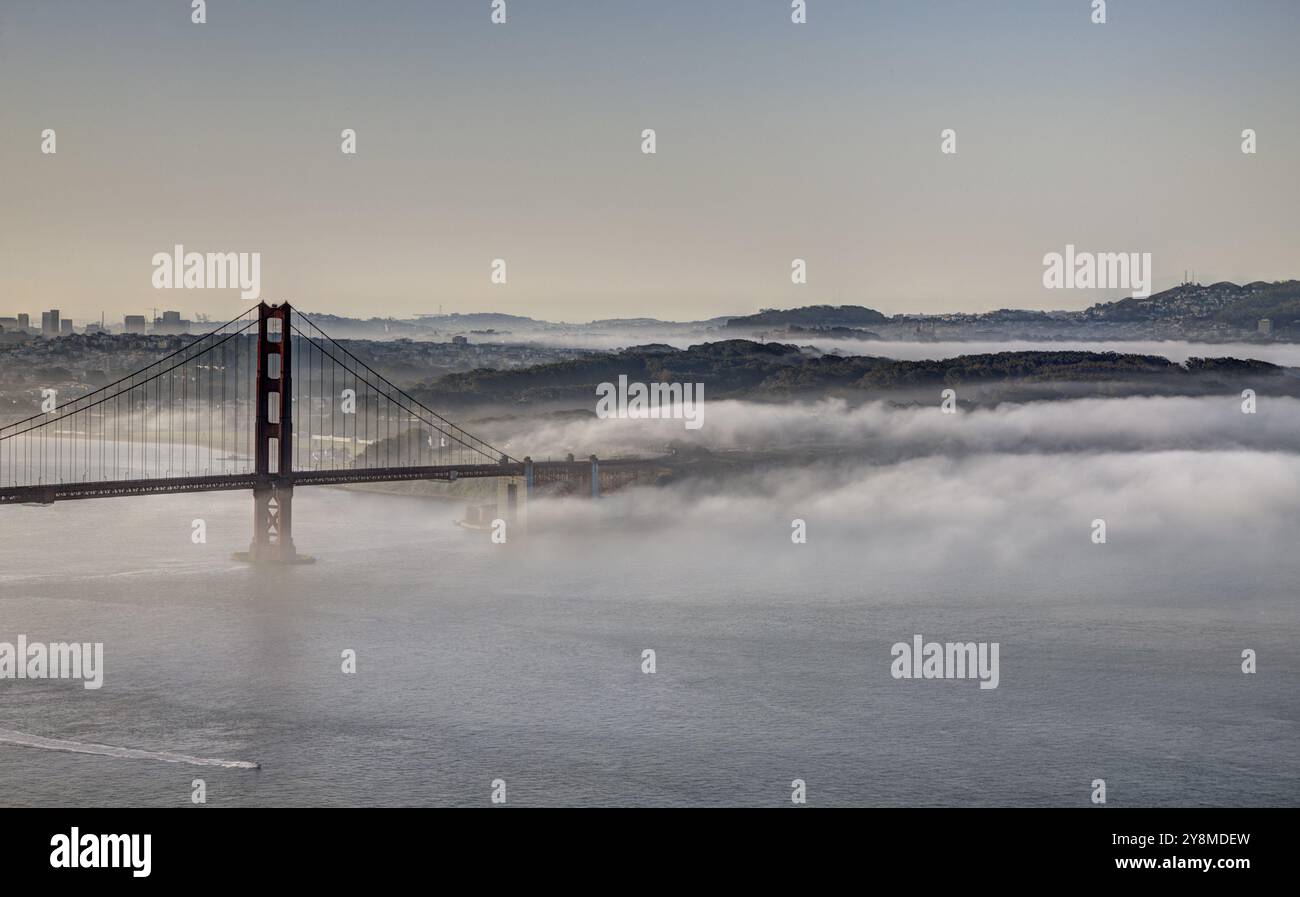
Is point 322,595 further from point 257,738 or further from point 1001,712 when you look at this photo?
point 1001,712

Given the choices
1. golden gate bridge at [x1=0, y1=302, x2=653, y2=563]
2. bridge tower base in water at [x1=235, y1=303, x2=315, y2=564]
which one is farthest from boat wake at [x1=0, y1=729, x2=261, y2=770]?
bridge tower base in water at [x1=235, y1=303, x2=315, y2=564]

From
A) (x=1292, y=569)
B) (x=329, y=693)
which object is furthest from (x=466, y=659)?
(x=1292, y=569)

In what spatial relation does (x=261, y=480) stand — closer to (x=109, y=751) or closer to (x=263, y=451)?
(x=263, y=451)

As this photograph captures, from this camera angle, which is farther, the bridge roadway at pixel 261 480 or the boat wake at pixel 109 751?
the bridge roadway at pixel 261 480

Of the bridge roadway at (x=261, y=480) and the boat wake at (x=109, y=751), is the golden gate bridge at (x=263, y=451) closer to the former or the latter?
the bridge roadway at (x=261, y=480)

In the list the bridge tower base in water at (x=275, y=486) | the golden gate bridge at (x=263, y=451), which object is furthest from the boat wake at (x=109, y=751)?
the bridge tower base in water at (x=275, y=486)

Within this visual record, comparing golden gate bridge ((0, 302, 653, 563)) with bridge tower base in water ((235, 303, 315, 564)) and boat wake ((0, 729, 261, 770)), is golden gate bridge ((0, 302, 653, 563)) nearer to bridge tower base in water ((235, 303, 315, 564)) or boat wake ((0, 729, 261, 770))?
bridge tower base in water ((235, 303, 315, 564))

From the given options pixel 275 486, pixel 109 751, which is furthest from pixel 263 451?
pixel 109 751
